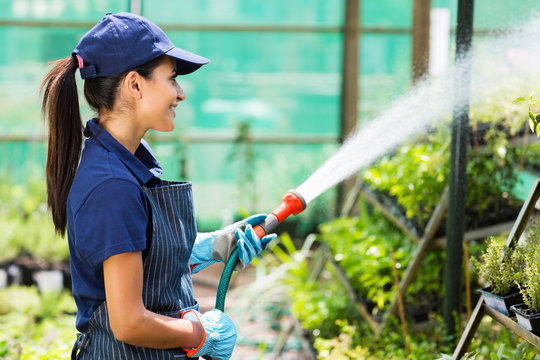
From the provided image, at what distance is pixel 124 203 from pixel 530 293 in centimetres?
96

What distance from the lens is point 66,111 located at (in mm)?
1365

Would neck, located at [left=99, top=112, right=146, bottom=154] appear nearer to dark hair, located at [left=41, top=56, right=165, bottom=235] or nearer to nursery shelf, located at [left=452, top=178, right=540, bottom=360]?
dark hair, located at [left=41, top=56, right=165, bottom=235]

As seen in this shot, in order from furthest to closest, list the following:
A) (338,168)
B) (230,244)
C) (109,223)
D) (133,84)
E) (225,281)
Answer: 1. (338,168)
2. (230,244)
3. (225,281)
4. (133,84)
5. (109,223)

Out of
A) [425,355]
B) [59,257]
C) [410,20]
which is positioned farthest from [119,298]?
[410,20]

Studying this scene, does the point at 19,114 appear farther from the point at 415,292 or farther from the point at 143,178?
the point at 143,178

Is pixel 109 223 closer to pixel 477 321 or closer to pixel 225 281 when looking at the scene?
pixel 225 281

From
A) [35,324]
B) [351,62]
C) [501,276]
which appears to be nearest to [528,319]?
[501,276]

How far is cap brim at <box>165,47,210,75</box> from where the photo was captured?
1.36 meters

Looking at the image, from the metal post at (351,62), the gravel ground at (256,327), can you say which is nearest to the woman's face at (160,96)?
the gravel ground at (256,327)

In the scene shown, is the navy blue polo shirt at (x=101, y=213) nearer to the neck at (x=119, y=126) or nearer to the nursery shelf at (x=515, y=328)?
the neck at (x=119, y=126)

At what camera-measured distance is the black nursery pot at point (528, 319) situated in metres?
1.40

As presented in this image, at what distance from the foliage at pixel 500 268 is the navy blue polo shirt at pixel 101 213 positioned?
0.87 meters

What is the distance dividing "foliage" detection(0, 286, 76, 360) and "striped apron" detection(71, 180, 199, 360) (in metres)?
0.66

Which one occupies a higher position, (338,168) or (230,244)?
(338,168)
